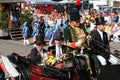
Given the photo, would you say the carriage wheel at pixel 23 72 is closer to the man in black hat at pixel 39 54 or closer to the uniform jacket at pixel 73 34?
the man in black hat at pixel 39 54

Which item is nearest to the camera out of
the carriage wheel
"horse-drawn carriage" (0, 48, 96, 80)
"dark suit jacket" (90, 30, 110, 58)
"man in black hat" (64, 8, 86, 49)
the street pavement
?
the carriage wheel

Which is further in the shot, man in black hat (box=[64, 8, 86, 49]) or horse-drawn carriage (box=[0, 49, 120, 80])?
man in black hat (box=[64, 8, 86, 49])

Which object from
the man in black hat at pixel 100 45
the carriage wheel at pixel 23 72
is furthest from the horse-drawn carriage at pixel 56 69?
the man in black hat at pixel 100 45

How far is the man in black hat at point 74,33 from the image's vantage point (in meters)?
7.88

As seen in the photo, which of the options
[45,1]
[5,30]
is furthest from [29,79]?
[45,1]

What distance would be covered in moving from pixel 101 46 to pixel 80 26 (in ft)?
1.96

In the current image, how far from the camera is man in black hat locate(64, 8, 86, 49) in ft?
25.9

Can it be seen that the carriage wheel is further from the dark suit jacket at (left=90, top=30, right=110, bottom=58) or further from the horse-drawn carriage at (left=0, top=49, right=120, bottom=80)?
the dark suit jacket at (left=90, top=30, right=110, bottom=58)

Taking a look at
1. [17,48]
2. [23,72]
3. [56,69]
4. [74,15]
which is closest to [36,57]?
[56,69]

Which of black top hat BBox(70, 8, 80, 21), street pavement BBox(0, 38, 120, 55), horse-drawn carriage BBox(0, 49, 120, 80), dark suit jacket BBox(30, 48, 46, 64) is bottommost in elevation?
street pavement BBox(0, 38, 120, 55)

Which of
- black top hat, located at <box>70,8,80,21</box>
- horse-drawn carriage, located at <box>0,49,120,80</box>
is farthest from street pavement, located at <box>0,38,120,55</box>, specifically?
horse-drawn carriage, located at <box>0,49,120,80</box>

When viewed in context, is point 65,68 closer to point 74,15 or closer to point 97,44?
point 97,44

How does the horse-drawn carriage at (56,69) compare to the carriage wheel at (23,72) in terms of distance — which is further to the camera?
the horse-drawn carriage at (56,69)

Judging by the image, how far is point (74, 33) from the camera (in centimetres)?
805
